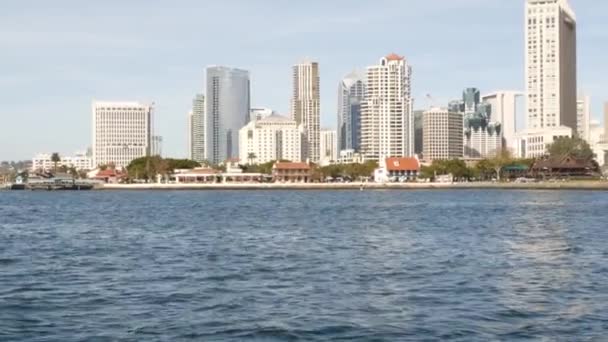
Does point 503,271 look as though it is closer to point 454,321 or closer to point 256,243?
point 454,321

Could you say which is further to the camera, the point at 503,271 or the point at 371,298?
the point at 503,271

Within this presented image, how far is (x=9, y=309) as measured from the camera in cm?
2514

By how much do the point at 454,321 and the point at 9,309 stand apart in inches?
448

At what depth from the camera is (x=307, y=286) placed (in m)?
29.0

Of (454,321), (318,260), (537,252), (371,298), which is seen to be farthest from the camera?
(537,252)

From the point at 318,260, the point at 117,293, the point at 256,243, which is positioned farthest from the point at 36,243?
the point at 117,293

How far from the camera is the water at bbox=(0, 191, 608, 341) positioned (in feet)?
72.4

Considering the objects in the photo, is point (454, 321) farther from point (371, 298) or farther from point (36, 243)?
point (36, 243)

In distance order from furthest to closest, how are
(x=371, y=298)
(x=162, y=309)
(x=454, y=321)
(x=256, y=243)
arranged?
(x=256, y=243), (x=371, y=298), (x=162, y=309), (x=454, y=321)

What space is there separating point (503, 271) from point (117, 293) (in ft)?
42.4

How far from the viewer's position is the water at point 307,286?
22062mm

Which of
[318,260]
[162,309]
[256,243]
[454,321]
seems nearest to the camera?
[454,321]

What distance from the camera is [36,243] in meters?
47.6

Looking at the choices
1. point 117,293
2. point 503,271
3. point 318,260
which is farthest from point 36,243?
point 503,271
